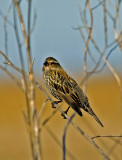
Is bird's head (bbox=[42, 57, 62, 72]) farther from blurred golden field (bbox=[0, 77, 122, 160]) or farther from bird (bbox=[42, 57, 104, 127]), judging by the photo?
blurred golden field (bbox=[0, 77, 122, 160])

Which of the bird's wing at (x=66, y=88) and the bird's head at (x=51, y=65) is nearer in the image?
the bird's wing at (x=66, y=88)

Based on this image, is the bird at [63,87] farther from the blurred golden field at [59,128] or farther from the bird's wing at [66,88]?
the blurred golden field at [59,128]

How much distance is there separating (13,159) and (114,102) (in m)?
13.6

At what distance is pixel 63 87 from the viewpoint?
783 centimetres

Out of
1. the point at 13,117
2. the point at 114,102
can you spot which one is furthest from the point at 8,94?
the point at 114,102

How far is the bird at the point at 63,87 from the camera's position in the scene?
7.37 meters

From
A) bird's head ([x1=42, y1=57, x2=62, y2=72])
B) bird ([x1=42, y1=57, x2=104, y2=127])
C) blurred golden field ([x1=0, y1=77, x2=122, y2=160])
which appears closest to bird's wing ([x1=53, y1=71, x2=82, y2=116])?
bird ([x1=42, y1=57, x2=104, y2=127])

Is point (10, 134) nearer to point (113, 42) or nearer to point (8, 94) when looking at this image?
point (8, 94)

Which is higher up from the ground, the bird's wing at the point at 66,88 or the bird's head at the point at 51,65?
the bird's head at the point at 51,65

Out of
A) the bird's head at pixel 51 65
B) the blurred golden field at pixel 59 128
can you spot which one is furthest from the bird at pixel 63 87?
the blurred golden field at pixel 59 128

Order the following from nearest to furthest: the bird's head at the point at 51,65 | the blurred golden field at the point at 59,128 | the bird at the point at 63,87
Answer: the bird at the point at 63,87 < the bird's head at the point at 51,65 < the blurred golden field at the point at 59,128

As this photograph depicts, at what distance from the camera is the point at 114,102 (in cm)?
3341

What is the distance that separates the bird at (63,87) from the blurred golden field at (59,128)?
6.22 m

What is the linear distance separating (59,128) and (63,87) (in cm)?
2061
